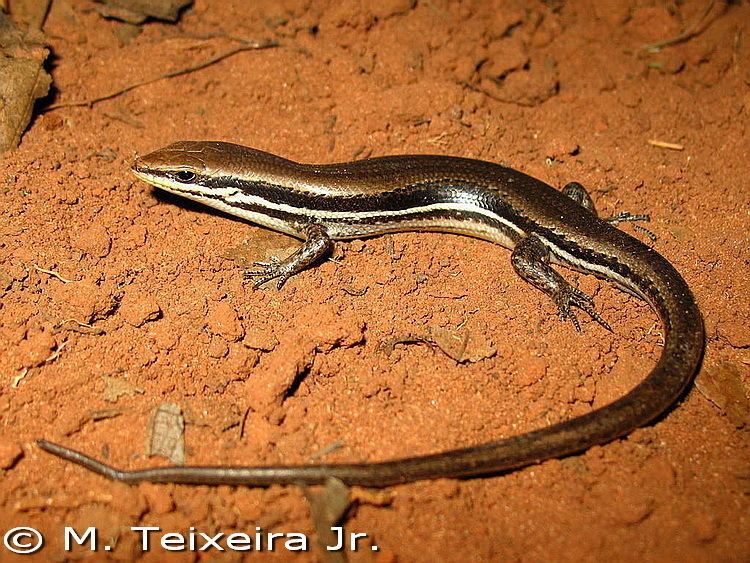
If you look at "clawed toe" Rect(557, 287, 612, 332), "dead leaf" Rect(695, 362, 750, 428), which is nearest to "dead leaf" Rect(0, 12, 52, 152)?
"clawed toe" Rect(557, 287, 612, 332)

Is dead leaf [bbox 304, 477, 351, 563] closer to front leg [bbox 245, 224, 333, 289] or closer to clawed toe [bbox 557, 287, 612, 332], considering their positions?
front leg [bbox 245, 224, 333, 289]

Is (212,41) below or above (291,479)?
above

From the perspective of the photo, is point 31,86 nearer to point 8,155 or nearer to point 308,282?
point 8,155

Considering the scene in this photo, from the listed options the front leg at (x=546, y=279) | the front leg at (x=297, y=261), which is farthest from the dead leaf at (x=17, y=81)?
the front leg at (x=546, y=279)

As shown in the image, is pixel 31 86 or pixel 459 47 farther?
pixel 459 47

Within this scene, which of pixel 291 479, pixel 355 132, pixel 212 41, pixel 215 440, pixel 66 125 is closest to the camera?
pixel 291 479

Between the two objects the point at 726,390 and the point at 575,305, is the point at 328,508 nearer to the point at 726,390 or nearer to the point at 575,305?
the point at 575,305

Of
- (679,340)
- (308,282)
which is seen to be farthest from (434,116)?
(679,340)

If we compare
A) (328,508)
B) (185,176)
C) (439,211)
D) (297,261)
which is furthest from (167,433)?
(439,211)
